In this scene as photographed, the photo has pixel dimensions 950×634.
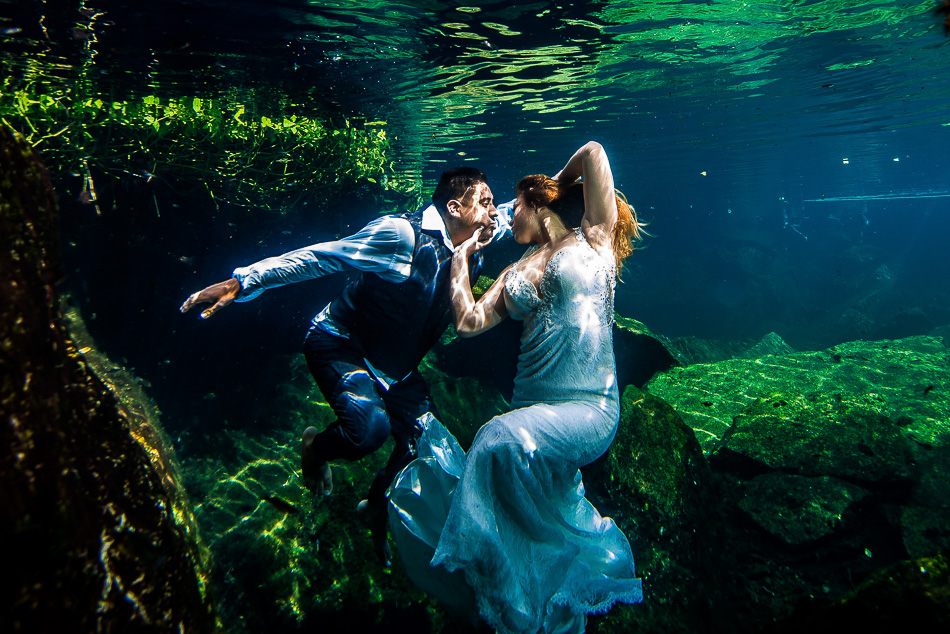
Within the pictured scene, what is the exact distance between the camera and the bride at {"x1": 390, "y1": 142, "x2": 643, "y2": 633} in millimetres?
3033

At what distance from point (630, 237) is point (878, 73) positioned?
→ 16.1 meters

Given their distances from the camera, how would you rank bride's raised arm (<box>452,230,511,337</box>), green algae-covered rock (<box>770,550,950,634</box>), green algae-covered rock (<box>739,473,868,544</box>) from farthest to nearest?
green algae-covered rock (<box>739,473,868,544</box>), bride's raised arm (<box>452,230,511,337</box>), green algae-covered rock (<box>770,550,950,634</box>)

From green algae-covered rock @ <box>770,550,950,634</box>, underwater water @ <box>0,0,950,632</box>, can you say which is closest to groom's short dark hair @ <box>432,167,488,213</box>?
underwater water @ <box>0,0,950,632</box>

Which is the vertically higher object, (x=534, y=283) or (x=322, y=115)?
(x=322, y=115)

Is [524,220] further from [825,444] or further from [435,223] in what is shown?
[825,444]

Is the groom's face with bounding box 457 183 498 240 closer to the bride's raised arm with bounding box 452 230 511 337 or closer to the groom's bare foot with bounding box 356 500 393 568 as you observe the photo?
the bride's raised arm with bounding box 452 230 511 337

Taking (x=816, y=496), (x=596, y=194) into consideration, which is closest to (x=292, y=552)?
(x=596, y=194)

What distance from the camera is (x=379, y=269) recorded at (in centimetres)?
373

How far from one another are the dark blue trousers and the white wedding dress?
1.34 ft

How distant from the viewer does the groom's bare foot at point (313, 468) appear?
13.1 ft

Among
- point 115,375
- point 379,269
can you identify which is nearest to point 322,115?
point 115,375

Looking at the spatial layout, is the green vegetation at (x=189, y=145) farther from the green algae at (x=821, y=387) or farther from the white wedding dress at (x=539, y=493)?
the green algae at (x=821, y=387)

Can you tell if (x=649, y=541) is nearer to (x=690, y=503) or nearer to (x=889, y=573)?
(x=690, y=503)

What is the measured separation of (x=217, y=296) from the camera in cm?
321
